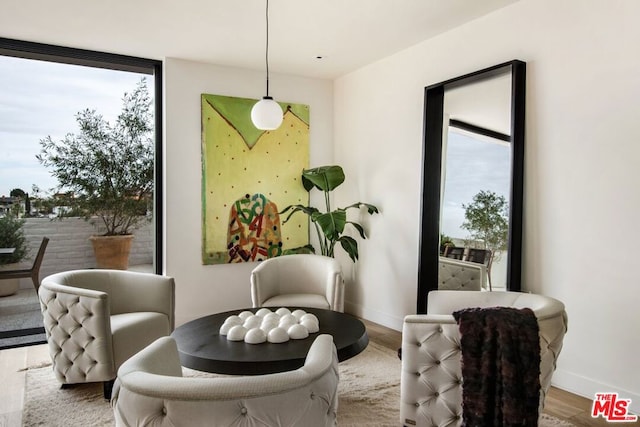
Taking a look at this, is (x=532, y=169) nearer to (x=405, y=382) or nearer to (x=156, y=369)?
(x=405, y=382)

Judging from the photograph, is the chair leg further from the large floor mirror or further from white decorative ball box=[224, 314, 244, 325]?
the large floor mirror

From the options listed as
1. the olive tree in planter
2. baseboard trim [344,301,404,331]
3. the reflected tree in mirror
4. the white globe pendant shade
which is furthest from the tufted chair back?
the olive tree in planter

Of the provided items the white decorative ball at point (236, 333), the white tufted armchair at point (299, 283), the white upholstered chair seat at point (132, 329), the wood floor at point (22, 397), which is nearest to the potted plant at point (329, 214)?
the white tufted armchair at point (299, 283)

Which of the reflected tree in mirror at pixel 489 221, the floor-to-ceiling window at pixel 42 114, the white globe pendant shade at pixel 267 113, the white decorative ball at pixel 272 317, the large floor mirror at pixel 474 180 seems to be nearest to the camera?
the white decorative ball at pixel 272 317

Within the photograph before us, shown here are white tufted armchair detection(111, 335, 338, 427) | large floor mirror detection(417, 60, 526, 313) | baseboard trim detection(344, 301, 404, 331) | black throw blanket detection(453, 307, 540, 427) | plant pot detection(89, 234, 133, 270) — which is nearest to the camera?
white tufted armchair detection(111, 335, 338, 427)

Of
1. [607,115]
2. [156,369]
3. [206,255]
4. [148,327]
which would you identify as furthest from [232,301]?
[607,115]

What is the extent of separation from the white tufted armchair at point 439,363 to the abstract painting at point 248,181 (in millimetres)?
2919

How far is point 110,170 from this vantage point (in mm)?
4199

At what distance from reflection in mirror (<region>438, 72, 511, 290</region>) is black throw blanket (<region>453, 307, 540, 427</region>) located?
1.42m

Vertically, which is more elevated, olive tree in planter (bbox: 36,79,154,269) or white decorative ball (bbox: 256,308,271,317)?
olive tree in planter (bbox: 36,79,154,269)

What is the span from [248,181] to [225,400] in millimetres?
3770

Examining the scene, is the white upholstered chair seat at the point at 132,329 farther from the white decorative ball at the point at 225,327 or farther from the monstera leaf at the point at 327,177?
the monstera leaf at the point at 327,177

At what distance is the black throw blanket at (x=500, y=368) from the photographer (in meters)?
1.82

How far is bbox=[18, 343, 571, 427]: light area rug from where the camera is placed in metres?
2.54
